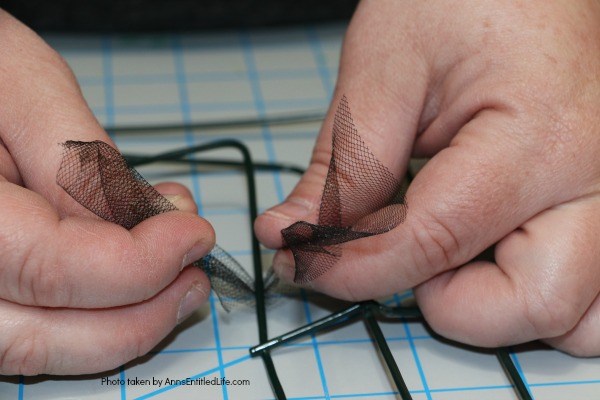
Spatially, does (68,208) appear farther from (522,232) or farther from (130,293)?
(522,232)

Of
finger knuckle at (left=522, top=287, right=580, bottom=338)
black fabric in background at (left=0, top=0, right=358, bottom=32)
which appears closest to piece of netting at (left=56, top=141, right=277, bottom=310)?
finger knuckle at (left=522, top=287, right=580, bottom=338)

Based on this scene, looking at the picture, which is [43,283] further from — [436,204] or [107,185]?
[436,204]

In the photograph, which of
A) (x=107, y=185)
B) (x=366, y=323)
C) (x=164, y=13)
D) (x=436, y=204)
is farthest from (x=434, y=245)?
(x=164, y=13)

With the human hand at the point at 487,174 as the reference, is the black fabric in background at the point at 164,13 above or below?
above

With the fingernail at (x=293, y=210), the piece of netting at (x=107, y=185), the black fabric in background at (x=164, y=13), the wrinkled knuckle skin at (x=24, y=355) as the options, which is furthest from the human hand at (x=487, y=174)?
the black fabric in background at (x=164, y=13)

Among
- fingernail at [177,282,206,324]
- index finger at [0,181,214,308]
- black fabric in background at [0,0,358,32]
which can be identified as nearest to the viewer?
index finger at [0,181,214,308]

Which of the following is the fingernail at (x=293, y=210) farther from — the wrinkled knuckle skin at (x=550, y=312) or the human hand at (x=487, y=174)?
the wrinkled knuckle skin at (x=550, y=312)

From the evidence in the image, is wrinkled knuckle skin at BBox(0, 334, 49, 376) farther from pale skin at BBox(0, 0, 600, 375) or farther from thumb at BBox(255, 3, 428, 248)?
thumb at BBox(255, 3, 428, 248)
